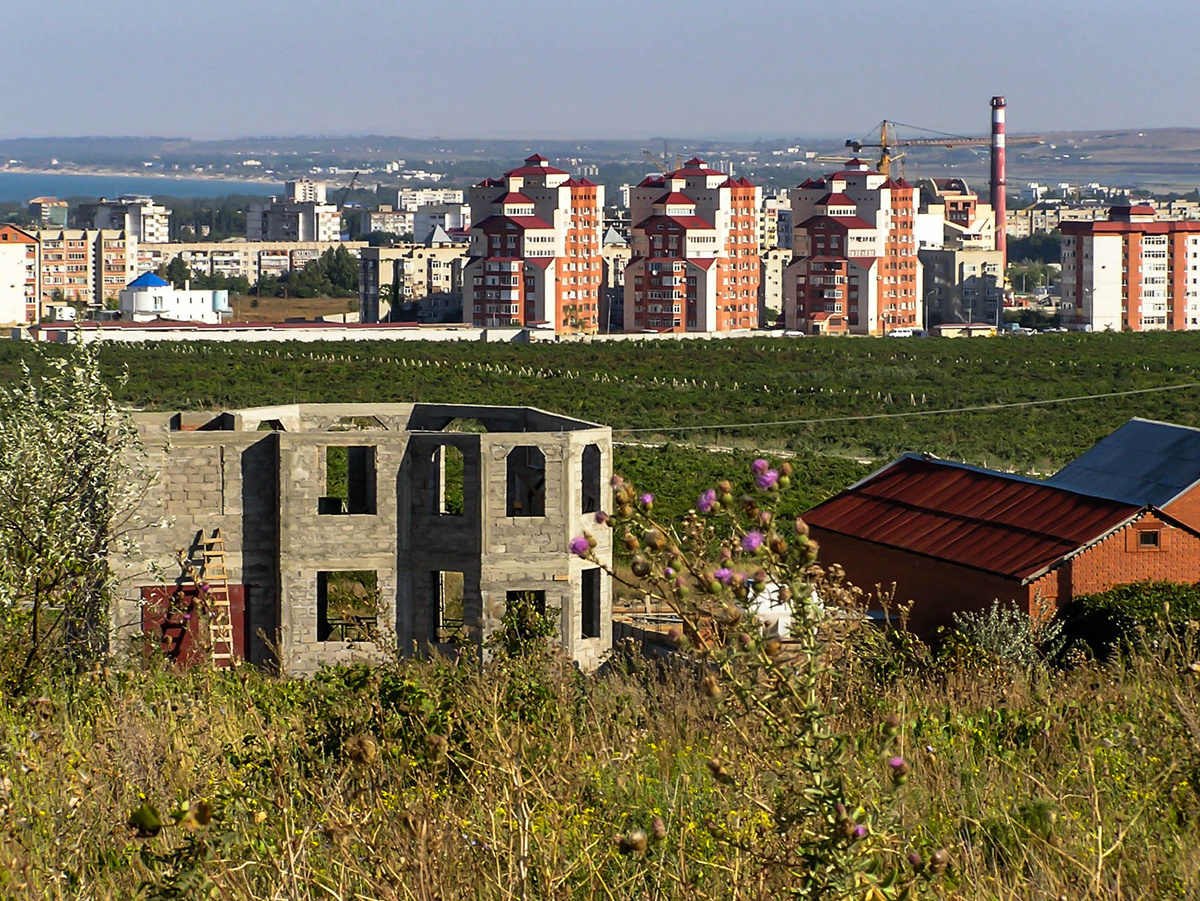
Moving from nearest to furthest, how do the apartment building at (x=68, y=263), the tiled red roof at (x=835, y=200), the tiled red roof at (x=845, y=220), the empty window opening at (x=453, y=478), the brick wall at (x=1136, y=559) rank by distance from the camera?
the brick wall at (x=1136, y=559), the empty window opening at (x=453, y=478), the tiled red roof at (x=845, y=220), the tiled red roof at (x=835, y=200), the apartment building at (x=68, y=263)

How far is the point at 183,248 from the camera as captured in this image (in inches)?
5438

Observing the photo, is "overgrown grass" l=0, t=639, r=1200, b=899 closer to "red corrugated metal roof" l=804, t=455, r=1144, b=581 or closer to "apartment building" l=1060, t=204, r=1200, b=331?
"red corrugated metal roof" l=804, t=455, r=1144, b=581

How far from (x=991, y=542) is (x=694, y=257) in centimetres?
6940

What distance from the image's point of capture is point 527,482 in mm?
13117

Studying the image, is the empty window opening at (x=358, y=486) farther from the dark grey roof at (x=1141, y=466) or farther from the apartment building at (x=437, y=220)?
the apartment building at (x=437, y=220)

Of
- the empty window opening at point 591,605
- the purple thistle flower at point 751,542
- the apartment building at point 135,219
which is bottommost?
the empty window opening at point 591,605

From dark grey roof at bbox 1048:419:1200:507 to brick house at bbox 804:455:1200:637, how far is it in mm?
366

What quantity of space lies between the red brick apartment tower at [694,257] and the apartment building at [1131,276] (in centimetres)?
1857

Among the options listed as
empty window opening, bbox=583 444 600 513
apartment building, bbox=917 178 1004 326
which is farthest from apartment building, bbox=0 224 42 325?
empty window opening, bbox=583 444 600 513

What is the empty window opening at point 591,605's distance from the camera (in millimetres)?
12836

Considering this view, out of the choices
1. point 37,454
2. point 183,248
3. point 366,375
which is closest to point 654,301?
point 366,375

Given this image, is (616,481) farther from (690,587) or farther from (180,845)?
(180,845)

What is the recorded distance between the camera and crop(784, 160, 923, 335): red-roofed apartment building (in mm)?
85250

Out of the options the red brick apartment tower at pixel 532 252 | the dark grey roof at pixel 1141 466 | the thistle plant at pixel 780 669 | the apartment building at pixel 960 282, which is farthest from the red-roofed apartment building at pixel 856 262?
the thistle plant at pixel 780 669
